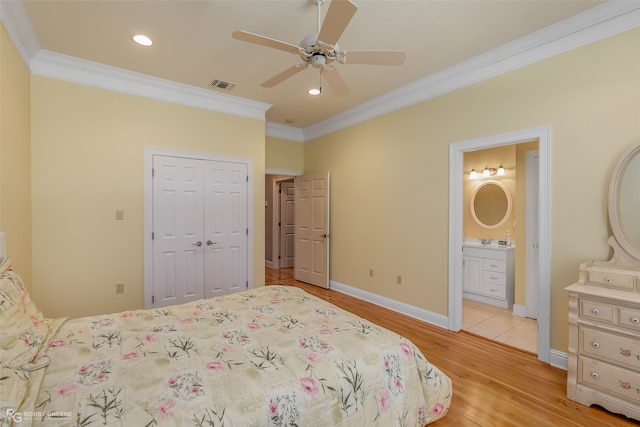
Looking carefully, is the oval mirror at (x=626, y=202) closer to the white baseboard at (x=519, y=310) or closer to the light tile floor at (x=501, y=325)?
the light tile floor at (x=501, y=325)

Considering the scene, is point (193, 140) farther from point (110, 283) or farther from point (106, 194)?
point (110, 283)

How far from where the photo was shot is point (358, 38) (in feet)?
8.59

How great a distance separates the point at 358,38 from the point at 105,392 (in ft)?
9.61

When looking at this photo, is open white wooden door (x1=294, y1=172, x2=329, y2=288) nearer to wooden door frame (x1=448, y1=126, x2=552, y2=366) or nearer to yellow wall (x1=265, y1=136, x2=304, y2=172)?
yellow wall (x1=265, y1=136, x2=304, y2=172)

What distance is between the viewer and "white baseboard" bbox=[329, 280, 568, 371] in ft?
8.34

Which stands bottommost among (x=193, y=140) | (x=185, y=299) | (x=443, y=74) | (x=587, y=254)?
(x=185, y=299)

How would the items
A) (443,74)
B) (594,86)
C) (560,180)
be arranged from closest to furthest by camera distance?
1. (594,86)
2. (560,180)
3. (443,74)

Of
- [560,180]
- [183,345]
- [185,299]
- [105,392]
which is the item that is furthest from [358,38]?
[185,299]

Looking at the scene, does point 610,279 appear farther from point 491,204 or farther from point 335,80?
point 491,204

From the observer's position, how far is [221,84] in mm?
3662

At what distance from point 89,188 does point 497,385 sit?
14.1 feet

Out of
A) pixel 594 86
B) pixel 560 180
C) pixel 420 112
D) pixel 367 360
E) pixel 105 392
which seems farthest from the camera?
pixel 420 112

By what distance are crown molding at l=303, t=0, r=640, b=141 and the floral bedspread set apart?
108 inches

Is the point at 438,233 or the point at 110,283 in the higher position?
the point at 438,233
